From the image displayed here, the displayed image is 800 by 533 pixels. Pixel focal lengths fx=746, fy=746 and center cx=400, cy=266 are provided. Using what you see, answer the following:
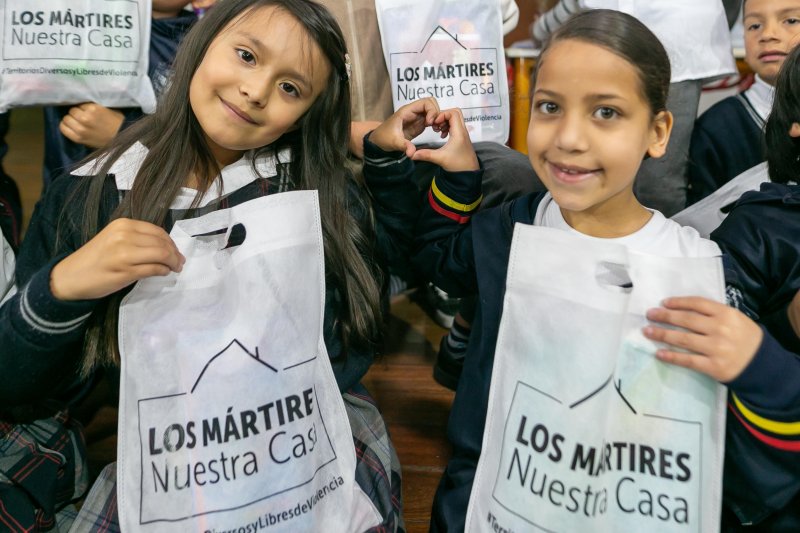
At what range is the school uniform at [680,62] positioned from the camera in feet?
4.48

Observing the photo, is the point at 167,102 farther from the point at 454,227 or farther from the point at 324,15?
the point at 454,227

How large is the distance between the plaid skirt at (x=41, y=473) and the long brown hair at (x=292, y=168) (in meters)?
0.13

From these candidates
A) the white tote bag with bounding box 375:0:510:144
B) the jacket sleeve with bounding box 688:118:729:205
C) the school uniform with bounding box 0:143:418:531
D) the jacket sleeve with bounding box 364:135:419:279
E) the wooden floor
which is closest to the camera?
the school uniform with bounding box 0:143:418:531

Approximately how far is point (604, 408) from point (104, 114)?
3.18 feet

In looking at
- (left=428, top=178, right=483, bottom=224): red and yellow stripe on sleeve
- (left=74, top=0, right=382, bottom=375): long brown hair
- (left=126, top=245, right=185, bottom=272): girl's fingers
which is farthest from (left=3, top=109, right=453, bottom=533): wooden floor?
(left=126, top=245, right=185, bottom=272): girl's fingers

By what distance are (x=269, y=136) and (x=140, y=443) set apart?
0.42 meters

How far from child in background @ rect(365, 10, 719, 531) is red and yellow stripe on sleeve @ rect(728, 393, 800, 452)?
18 centimetres

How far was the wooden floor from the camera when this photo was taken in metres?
1.18

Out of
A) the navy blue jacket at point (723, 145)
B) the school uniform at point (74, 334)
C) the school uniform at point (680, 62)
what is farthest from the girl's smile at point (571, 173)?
the navy blue jacket at point (723, 145)

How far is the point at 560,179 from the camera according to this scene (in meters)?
0.83

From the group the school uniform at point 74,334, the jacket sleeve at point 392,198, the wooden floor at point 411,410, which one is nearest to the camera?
the school uniform at point 74,334

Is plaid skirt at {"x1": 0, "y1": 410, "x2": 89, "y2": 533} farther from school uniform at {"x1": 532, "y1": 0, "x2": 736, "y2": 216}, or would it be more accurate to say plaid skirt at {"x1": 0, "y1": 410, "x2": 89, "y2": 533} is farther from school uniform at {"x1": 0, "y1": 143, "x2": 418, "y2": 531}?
school uniform at {"x1": 532, "y1": 0, "x2": 736, "y2": 216}

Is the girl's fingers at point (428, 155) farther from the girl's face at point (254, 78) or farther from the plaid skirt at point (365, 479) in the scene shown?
the plaid skirt at point (365, 479)

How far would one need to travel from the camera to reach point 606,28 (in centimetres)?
80
